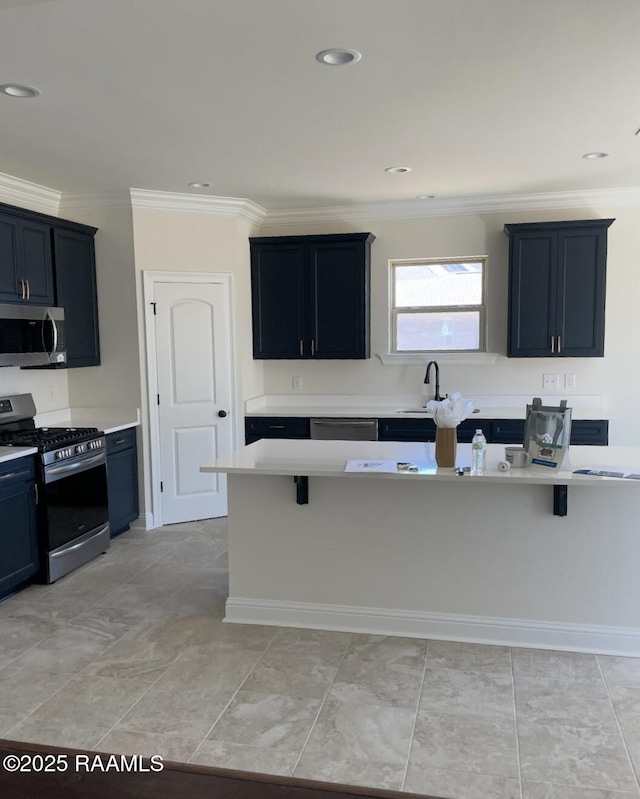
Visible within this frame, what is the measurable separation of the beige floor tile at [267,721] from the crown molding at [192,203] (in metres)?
3.66

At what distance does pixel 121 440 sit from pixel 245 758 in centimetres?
304

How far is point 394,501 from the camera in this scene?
326 cm

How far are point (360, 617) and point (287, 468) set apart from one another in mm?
870

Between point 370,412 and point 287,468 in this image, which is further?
point 370,412

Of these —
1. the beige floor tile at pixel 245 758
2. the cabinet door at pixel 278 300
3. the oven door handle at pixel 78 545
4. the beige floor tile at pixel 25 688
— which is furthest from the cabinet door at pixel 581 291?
the beige floor tile at pixel 25 688

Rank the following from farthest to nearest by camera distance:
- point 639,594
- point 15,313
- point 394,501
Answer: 1. point 15,313
2. point 394,501
3. point 639,594

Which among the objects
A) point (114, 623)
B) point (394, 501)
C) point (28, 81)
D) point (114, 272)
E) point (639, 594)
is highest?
point (28, 81)

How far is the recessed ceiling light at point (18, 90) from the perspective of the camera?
2.86 m

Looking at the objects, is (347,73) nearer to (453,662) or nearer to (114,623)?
(453,662)

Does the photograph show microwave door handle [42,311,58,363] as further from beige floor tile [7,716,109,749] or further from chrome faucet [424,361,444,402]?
chrome faucet [424,361,444,402]

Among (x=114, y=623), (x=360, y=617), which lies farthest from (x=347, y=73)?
(x=114, y=623)

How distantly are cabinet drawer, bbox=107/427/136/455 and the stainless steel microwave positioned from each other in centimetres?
67

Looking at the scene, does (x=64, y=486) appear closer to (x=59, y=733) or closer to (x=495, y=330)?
(x=59, y=733)

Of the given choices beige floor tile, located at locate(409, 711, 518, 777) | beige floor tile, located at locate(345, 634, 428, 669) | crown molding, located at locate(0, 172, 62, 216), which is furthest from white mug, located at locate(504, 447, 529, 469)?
crown molding, located at locate(0, 172, 62, 216)
